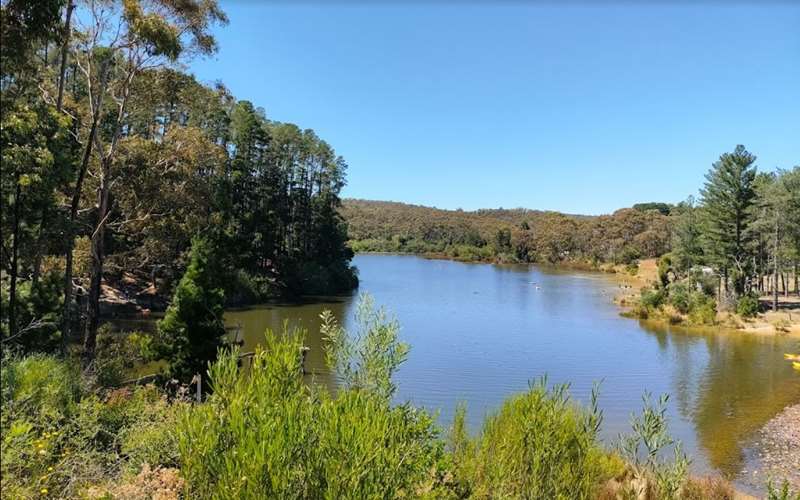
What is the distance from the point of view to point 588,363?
66.3ft

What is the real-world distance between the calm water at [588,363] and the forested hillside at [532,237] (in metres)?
45.4

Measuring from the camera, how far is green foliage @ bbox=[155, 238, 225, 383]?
1129cm

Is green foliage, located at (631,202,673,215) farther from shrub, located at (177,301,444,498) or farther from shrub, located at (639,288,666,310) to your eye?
shrub, located at (177,301,444,498)

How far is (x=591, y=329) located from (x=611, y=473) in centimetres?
2152

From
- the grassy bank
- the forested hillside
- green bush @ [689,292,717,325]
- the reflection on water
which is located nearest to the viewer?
the grassy bank

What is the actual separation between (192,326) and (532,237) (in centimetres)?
9248

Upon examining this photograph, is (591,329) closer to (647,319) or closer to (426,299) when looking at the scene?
(647,319)

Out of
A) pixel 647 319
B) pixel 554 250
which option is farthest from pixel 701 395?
pixel 554 250

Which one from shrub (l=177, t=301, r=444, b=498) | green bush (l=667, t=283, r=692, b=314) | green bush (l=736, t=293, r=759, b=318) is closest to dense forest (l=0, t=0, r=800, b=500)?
shrub (l=177, t=301, r=444, b=498)

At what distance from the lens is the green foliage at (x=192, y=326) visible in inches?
444

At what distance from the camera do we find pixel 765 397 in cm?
1580

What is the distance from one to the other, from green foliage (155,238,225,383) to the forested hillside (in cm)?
6708

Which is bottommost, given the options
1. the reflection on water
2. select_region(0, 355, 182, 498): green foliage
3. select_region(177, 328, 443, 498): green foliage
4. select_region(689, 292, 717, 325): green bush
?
the reflection on water

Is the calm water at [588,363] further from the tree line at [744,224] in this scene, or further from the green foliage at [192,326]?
the tree line at [744,224]
